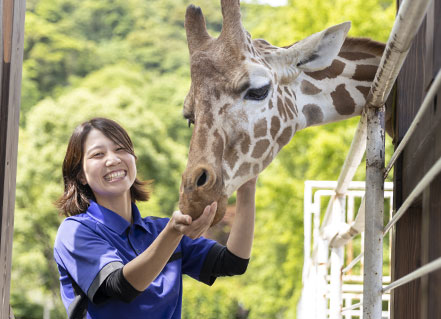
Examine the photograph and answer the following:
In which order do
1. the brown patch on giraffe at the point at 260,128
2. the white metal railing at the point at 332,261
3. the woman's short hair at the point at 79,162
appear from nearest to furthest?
the brown patch on giraffe at the point at 260,128 → the woman's short hair at the point at 79,162 → the white metal railing at the point at 332,261

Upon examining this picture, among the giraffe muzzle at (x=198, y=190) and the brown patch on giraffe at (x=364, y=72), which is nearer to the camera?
the giraffe muzzle at (x=198, y=190)

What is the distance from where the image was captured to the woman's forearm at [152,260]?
67.1 inches

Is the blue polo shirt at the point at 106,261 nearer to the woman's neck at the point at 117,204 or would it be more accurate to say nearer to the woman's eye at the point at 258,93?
the woman's neck at the point at 117,204

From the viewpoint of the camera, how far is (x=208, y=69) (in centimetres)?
183

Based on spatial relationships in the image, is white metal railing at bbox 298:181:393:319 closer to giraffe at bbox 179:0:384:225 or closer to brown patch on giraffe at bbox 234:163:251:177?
giraffe at bbox 179:0:384:225

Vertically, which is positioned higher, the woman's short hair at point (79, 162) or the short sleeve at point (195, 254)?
the woman's short hair at point (79, 162)

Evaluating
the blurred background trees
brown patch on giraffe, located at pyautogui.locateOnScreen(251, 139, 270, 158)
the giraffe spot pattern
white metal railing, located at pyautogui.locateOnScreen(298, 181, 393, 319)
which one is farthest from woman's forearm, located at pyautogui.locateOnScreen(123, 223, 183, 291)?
the blurred background trees

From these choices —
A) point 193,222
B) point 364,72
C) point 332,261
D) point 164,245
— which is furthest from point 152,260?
point 332,261

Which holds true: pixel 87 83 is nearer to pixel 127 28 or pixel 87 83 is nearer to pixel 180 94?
pixel 180 94

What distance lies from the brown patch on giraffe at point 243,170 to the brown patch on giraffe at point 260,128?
0.09 metres

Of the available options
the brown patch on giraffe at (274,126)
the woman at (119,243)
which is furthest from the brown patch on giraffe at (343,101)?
the woman at (119,243)

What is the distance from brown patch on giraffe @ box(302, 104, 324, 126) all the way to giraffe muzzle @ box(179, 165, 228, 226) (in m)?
0.47

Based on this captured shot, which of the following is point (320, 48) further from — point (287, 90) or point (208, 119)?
point (208, 119)

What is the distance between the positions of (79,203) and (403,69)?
3.63 feet
